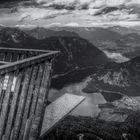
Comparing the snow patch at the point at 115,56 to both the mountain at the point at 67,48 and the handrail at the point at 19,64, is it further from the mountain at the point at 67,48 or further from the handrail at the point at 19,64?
the handrail at the point at 19,64

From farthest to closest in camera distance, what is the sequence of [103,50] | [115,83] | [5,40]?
[103,50] < [5,40] < [115,83]

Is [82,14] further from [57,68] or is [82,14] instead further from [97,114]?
[97,114]

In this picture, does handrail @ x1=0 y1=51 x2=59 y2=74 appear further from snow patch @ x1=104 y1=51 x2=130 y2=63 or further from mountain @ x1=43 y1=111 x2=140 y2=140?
snow patch @ x1=104 y1=51 x2=130 y2=63

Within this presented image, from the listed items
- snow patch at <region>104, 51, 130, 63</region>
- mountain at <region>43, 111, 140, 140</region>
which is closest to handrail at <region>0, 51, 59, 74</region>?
mountain at <region>43, 111, 140, 140</region>

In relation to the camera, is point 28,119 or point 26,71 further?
point 28,119

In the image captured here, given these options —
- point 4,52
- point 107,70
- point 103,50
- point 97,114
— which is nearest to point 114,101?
point 97,114

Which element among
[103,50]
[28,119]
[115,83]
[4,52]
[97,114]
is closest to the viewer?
[28,119]
